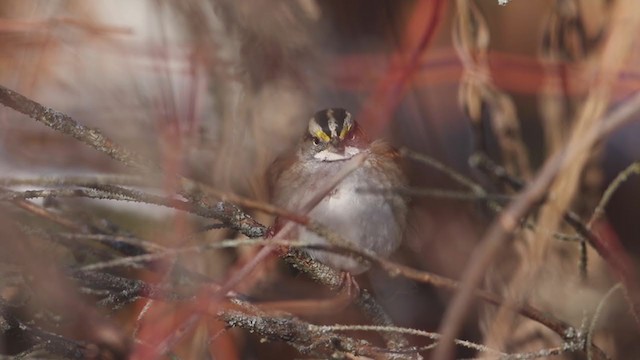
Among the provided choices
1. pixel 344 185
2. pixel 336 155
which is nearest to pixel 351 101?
pixel 336 155

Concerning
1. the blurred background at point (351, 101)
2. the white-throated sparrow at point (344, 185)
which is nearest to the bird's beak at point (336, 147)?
the white-throated sparrow at point (344, 185)

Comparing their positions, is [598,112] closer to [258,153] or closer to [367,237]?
[367,237]

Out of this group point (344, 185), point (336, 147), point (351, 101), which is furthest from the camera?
point (351, 101)

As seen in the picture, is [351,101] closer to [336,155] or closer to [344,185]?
[336,155]

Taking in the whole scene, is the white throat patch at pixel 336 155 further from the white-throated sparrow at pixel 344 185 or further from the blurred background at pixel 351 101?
the blurred background at pixel 351 101

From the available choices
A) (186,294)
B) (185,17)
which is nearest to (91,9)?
(185,17)

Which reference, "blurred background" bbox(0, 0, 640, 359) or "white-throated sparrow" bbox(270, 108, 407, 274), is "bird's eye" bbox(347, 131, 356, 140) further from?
"blurred background" bbox(0, 0, 640, 359)
